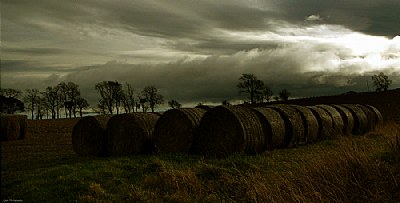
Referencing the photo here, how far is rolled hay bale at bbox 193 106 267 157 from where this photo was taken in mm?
11445

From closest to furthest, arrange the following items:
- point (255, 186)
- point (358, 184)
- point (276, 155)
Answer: point (358, 184) < point (255, 186) < point (276, 155)

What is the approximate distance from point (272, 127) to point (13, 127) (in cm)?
1414

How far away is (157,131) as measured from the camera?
13.2 meters

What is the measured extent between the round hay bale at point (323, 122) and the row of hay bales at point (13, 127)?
14329 mm

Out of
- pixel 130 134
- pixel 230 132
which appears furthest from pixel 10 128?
pixel 230 132

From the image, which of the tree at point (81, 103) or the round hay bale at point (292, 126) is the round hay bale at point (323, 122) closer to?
the round hay bale at point (292, 126)

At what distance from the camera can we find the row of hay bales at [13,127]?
1991 centimetres

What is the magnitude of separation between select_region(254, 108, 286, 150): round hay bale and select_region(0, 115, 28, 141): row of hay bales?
43.6ft

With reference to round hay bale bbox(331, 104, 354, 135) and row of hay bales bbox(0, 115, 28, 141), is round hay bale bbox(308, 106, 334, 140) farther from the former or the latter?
row of hay bales bbox(0, 115, 28, 141)

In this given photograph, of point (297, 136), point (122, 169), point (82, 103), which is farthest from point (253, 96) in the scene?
point (122, 169)

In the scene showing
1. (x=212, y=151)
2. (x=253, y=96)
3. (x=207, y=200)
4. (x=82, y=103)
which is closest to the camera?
(x=207, y=200)

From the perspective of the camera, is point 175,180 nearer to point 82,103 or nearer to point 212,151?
point 212,151

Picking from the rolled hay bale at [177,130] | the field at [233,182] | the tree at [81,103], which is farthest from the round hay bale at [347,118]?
the tree at [81,103]

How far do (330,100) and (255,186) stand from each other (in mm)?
35379
